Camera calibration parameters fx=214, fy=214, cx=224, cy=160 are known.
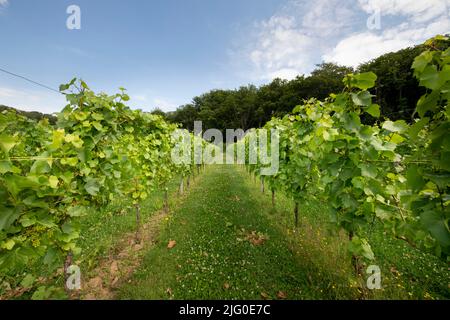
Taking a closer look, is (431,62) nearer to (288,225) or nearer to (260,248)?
→ (260,248)

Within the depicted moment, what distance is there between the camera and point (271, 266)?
14.4ft

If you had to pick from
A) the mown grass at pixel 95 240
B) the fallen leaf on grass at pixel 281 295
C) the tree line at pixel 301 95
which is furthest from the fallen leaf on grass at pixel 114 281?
the tree line at pixel 301 95

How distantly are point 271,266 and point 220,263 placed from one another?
3.47 ft

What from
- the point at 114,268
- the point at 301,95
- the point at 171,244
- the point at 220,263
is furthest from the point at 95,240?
the point at 301,95

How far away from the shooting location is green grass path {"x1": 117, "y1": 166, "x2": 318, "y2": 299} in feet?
12.3

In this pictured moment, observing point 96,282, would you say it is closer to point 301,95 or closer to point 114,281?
point 114,281

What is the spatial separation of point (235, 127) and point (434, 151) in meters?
61.1

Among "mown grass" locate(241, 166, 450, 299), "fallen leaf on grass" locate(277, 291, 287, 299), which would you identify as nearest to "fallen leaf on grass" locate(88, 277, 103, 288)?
"fallen leaf on grass" locate(277, 291, 287, 299)

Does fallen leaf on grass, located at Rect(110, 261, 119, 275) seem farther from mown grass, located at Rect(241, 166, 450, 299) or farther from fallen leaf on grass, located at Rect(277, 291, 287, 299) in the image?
mown grass, located at Rect(241, 166, 450, 299)

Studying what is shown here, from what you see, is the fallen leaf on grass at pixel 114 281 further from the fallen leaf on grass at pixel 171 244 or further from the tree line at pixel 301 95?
the tree line at pixel 301 95

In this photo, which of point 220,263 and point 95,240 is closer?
point 220,263
